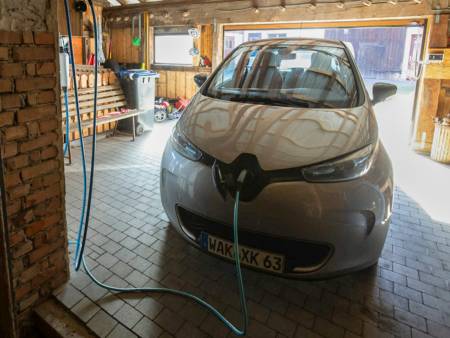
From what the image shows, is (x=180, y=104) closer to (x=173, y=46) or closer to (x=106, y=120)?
(x=173, y=46)

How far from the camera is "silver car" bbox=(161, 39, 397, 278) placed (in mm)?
1908

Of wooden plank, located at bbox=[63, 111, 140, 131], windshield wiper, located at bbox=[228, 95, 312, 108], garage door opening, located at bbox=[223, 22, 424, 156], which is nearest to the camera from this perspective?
windshield wiper, located at bbox=[228, 95, 312, 108]

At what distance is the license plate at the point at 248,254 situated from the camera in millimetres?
1977

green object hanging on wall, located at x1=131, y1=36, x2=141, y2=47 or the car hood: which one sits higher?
green object hanging on wall, located at x1=131, y1=36, x2=141, y2=47

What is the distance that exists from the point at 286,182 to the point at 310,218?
227 millimetres

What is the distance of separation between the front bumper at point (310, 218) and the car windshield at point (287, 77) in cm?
79

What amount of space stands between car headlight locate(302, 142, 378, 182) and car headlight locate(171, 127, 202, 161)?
2.24ft

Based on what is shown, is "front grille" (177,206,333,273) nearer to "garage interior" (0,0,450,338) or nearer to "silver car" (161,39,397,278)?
"silver car" (161,39,397,278)

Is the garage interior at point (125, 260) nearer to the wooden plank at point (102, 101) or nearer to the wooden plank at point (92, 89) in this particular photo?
the wooden plank at point (102, 101)

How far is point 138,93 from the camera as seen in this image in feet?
20.7

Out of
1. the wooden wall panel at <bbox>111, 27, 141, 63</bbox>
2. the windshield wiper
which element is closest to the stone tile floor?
the windshield wiper

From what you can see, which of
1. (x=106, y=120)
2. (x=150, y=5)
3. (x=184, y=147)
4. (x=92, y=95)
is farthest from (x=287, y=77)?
(x=150, y=5)

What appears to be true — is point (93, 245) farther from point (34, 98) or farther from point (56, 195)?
point (34, 98)

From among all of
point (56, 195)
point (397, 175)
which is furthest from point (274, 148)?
point (397, 175)
